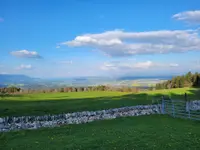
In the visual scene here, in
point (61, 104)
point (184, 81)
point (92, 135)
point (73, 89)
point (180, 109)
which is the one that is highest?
point (184, 81)

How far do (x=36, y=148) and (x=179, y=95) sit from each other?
20180 mm

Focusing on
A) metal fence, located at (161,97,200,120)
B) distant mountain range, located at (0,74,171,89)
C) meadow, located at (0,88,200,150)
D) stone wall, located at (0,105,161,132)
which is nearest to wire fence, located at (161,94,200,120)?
metal fence, located at (161,97,200,120)

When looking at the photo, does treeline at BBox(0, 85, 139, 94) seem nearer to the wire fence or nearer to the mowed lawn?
the mowed lawn

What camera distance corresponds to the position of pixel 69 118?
18469mm

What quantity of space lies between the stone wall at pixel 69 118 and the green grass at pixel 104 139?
1056 millimetres

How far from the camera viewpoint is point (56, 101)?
22594 mm

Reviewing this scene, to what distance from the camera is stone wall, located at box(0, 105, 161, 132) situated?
54.1ft

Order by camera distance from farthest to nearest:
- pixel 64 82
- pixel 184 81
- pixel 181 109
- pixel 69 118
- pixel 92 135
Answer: pixel 64 82
pixel 184 81
pixel 181 109
pixel 69 118
pixel 92 135

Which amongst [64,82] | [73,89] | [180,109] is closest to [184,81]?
[180,109]

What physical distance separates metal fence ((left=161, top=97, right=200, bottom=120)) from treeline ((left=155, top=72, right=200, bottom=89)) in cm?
A: 1202

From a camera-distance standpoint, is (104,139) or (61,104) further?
(61,104)

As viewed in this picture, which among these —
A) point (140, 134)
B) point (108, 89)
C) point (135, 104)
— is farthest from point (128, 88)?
point (140, 134)

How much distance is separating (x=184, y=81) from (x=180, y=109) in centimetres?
1535

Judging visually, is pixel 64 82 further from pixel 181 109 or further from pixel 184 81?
pixel 181 109
